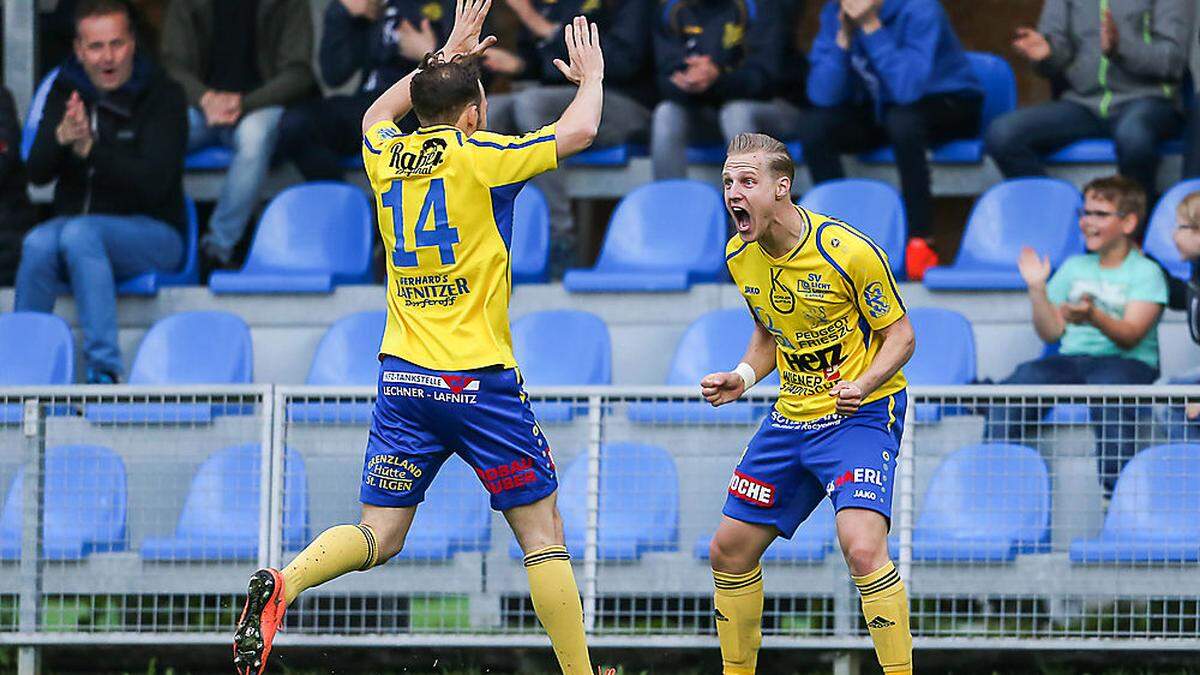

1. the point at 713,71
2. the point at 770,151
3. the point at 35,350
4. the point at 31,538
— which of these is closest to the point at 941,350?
the point at 713,71

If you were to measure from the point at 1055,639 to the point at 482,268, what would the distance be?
9.50 feet

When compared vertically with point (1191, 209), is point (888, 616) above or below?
below

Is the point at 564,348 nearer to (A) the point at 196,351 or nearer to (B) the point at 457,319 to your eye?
(A) the point at 196,351

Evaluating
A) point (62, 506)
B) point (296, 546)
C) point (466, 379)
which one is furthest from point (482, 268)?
point (62, 506)

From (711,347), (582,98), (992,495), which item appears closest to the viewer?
(582,98)

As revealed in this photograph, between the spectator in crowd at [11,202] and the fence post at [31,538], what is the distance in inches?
124

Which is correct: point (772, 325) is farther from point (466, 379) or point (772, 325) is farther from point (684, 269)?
point (684, 269)

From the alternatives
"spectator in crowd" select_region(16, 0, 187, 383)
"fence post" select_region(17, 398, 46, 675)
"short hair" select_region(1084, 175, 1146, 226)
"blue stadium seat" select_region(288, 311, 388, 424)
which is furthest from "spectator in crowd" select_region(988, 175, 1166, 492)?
"spectator in crowd" select_region(16, 0, 187, 383)

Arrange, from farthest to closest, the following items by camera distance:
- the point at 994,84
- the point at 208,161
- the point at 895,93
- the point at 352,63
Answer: the point at 208,161 < the point at 352,63 < the point at 994,84 < the point at 895,93

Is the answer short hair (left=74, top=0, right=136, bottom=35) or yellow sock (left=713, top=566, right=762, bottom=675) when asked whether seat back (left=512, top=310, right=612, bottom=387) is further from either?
short hair (left=74, top=0, right=136, bottom=35)

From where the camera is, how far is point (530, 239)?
34.4 ft

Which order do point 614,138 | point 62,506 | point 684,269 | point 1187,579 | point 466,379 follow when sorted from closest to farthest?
point 466,379, point 1187,579, point 62,506, point 684,269, point 614,138

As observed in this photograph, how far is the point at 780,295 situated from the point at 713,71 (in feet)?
14.5

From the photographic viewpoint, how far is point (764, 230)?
6418mm
